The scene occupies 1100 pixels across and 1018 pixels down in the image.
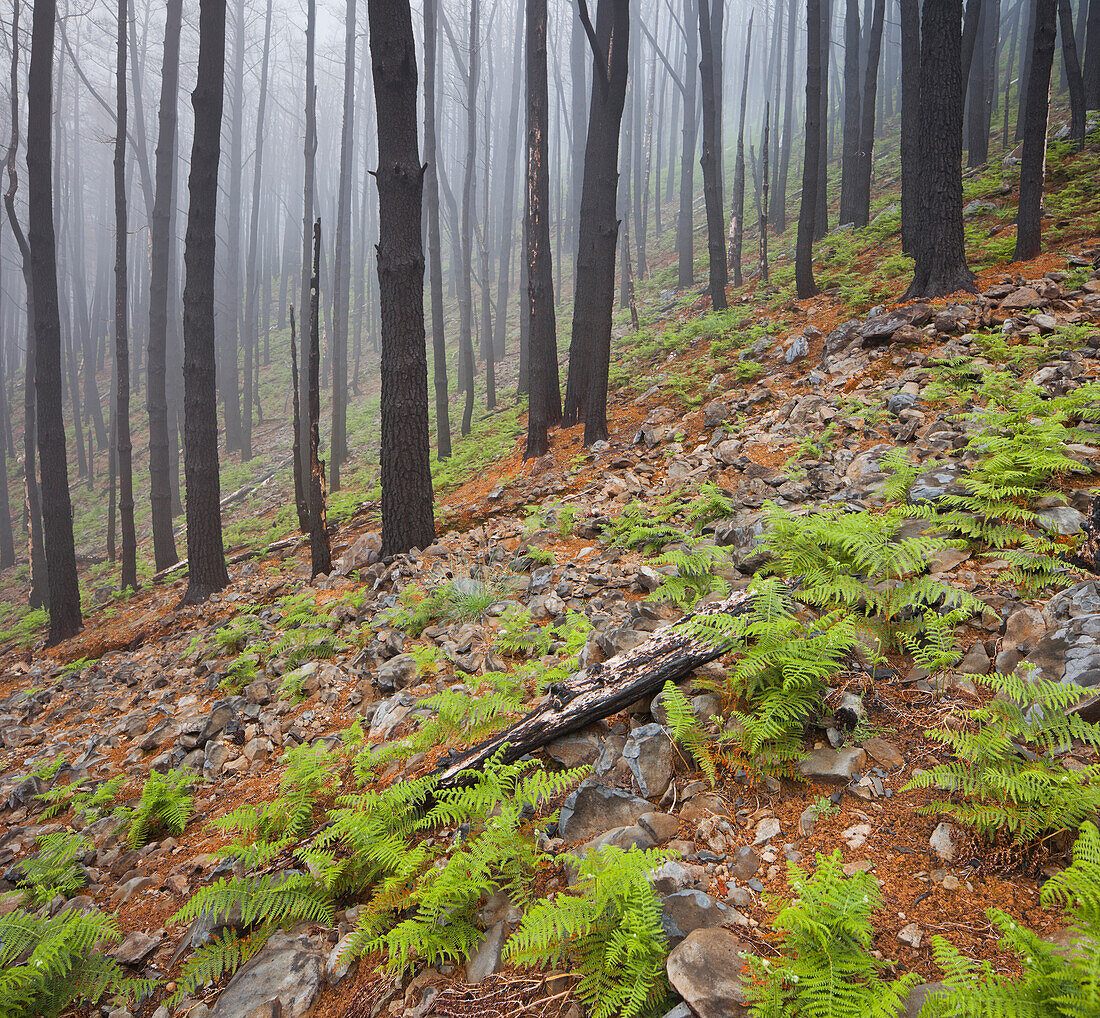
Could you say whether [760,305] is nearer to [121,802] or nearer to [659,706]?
[659,706]

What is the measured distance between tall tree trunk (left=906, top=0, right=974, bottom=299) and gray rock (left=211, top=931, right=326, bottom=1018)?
9.19 metres

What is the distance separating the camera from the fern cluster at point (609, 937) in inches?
68.2

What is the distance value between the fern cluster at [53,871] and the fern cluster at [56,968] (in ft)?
1.56

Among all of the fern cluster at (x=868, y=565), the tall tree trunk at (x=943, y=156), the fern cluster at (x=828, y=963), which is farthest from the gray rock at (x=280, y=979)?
the tall tree trunk at (x=943, y=156)

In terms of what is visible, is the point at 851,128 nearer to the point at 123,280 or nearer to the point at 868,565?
the point at 868,565

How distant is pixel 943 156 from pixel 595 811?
9072mm

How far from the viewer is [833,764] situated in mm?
2391

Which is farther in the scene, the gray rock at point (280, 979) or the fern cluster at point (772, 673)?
the fern cluster at point (772, 673)

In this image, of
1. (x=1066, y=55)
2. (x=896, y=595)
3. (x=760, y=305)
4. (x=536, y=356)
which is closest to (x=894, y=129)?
(x=1066, y=55)

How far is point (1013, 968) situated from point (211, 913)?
9.73 feet

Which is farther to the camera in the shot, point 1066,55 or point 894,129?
point 894,129

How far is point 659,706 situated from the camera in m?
2.85

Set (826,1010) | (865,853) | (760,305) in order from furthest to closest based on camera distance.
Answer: (760,305) → (865,853) → (826,1010)

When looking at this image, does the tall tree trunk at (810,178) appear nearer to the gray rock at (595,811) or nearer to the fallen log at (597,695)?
the fallen log at (597,695)
